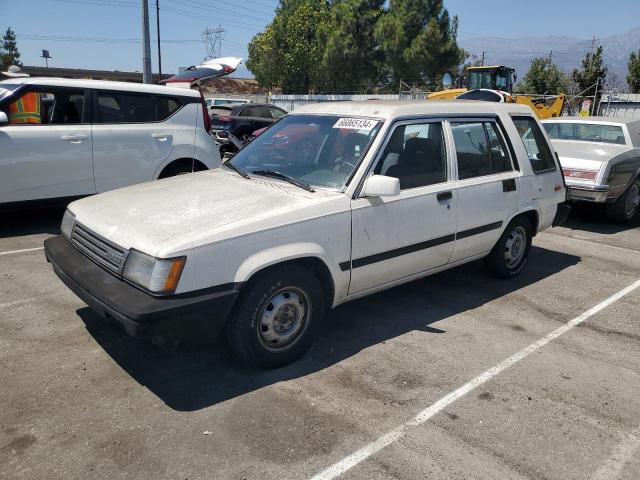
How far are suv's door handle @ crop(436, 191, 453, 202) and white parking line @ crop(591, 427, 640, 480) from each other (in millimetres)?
2050

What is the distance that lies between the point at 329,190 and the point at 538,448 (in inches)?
79.9

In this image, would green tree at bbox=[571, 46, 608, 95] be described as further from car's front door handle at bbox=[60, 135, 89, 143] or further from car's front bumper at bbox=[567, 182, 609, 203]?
car's front door handle at bbox=[60, 135, 89, 143]

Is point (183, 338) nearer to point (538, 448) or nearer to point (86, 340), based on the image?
point (86, 340)

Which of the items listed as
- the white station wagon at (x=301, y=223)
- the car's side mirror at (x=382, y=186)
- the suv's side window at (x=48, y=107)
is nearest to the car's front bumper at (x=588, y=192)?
the white station wagon at (x=301, y=223)

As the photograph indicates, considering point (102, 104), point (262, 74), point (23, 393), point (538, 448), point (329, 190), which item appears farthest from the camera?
point (262, 74)

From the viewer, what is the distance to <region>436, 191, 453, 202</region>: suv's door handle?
4285 mm

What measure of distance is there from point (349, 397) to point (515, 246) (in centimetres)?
294

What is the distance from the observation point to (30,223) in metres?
7.03

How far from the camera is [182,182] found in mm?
4191

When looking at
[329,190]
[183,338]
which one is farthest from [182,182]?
[183,338]

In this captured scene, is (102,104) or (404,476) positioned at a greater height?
(102,104)

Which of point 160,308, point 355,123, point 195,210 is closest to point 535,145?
point 355,123

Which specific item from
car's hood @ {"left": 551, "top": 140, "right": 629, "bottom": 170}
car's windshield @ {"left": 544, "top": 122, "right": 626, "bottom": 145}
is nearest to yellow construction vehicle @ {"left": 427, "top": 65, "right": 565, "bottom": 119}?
car's windshield @ {"left": 544, "top": 122, "right": 626, "bottom": 145}

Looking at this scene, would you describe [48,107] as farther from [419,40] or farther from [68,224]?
[419,40]
